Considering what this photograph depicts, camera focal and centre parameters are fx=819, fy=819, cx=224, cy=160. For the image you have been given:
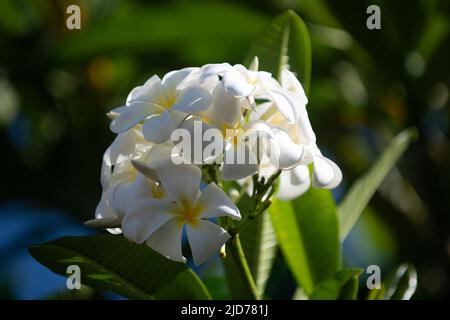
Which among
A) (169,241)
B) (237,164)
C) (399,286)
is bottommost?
(399,286)

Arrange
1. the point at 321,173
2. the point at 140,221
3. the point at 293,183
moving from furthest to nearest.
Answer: the point at 293,183 → the point at 321,173 → the point at 140,221

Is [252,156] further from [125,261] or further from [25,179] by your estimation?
[25,179]

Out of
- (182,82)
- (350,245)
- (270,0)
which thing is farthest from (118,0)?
(182,82)

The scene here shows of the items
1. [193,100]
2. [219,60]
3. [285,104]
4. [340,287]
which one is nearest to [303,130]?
[285,104]

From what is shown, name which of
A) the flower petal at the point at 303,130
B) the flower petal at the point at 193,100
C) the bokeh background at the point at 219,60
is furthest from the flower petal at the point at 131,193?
the bokeh background at the point at 219,60

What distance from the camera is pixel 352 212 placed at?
147 centimetres

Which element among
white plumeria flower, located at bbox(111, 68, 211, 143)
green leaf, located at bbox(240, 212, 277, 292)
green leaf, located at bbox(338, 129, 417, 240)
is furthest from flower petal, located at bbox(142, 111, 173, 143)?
→ green leaf, located at bbox(338, 129, 417, 240)

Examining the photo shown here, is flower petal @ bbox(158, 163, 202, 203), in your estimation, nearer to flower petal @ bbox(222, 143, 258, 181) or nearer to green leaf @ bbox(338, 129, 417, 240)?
flower petal @ bbox(222, 143, 258, 181)

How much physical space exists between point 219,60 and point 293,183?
43.3 inches

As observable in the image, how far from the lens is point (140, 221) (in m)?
1.01

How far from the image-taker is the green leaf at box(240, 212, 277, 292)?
1356 mm

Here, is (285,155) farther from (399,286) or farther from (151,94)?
(399,286)

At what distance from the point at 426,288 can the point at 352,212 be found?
53cm

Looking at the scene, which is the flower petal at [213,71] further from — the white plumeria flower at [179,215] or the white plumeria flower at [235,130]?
the white plumeria flower at [179,215]
